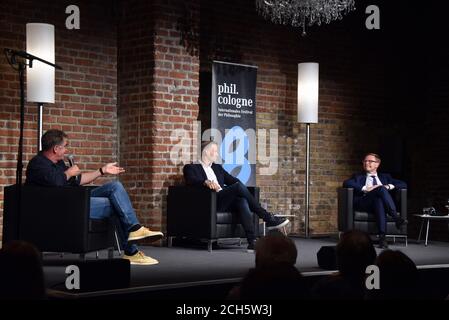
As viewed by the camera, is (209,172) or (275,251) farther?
(209,172)

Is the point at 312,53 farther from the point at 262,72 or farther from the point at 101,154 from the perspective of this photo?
the point at 101,154

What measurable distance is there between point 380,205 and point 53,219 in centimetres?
342

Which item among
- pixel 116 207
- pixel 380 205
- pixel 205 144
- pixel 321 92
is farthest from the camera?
pixel 321 92

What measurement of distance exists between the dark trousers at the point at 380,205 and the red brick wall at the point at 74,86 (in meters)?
2.57

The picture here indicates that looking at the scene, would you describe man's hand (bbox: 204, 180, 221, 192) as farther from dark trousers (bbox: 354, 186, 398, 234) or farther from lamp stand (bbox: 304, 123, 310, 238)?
lamp stand (bbox: 304, 123, 310, 238)

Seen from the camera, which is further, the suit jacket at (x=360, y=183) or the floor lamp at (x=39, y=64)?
the suit jacket at (x=360, y=183)

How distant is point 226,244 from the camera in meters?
7.75

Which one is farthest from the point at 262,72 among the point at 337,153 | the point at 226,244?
the point at 226,244

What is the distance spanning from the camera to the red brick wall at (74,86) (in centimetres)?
693

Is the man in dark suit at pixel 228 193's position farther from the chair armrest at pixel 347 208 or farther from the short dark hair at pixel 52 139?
the short dark hair at pixel 52 139

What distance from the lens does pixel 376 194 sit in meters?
7.67

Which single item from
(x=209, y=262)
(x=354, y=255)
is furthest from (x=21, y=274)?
(x=209, y=262)

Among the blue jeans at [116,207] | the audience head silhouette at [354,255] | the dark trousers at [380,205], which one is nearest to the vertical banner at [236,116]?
the dark trousers at [380,205]

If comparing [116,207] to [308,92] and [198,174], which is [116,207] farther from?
[308,92]
